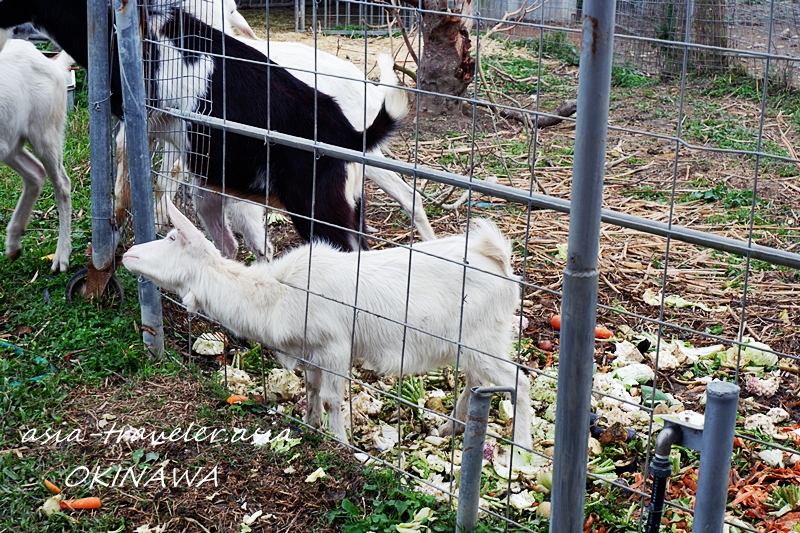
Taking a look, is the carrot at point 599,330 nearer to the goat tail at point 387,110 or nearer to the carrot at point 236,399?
the goat tail at point 387,110

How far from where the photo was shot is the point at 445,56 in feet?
30.0


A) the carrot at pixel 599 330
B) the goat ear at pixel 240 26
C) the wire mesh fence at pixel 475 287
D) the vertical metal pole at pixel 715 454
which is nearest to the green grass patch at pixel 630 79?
the wire mesh fence at pixel 475 287

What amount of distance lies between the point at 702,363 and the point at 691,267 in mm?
1366

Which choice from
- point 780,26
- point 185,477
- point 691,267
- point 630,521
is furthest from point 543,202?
point 780,26

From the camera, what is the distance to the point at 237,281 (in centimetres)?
374

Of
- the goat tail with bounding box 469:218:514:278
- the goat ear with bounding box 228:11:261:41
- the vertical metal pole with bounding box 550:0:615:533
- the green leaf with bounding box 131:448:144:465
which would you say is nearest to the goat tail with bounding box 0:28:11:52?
the goat ear with bounding box 228:11:261:41

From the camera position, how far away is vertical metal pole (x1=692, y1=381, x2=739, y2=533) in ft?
6.14

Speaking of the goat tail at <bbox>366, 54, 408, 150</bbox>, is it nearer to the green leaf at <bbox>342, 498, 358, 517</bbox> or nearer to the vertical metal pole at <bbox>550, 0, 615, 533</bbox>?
the green leaf at <bbox>342, 498, 358, 517</bbox>

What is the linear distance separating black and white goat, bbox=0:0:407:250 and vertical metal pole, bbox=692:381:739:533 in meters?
2.68

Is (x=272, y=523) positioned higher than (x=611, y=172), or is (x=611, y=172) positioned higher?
(x=611, y=172)

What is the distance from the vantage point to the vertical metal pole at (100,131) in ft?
13.4

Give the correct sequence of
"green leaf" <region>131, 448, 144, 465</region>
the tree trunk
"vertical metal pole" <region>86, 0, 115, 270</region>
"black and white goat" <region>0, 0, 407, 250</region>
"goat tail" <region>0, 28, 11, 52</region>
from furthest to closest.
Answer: the tree trunk
"goat tail" <region>0, 28, 11, 52</region>
"black and white goat" <region>0, 0, 407, 250</region>
"vertical metal pole" <region>86, 0, 115, 270</region>
"green leaf" <region>131, 448, 144, 465</region>

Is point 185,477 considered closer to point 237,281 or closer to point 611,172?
point 237,281

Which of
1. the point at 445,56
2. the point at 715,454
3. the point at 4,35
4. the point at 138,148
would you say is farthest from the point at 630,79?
the point at 715,454
